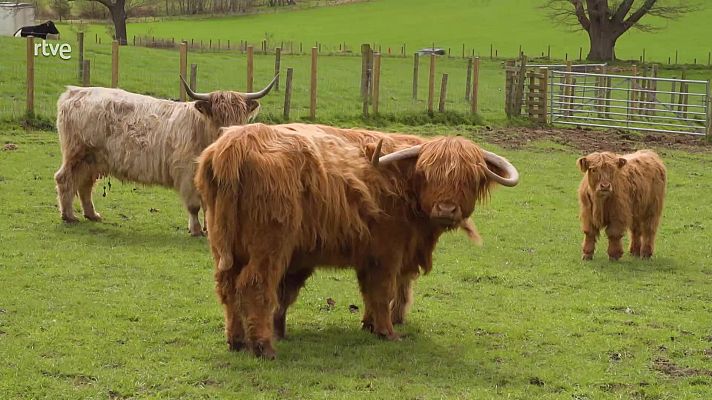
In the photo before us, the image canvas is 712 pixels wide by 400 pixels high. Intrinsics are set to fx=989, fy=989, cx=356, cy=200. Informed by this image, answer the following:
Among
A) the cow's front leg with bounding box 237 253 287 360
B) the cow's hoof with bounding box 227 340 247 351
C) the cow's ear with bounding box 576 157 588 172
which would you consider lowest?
the cow's hoof with bounding box 227 340 247 351

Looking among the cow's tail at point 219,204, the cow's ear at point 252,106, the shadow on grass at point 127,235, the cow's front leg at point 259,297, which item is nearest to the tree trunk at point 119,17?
the shadow on grass at point 127,235

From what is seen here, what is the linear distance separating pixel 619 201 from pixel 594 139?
11.8 metres

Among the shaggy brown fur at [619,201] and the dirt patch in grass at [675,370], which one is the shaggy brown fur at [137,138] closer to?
the shaggy brown fur at [619,201]

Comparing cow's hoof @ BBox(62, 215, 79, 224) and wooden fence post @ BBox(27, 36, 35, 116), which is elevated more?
wooden fence post @ BBox(27, 36, 35, 116)

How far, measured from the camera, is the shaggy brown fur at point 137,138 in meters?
11.5

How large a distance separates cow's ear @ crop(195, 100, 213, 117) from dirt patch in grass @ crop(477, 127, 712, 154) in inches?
399

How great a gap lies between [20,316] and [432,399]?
3.36 metres

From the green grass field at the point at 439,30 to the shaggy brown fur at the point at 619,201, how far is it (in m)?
44.1

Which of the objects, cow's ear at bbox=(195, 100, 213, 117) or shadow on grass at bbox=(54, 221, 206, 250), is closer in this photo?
shadow on grass at bbox=(54, 221, 206, 250)

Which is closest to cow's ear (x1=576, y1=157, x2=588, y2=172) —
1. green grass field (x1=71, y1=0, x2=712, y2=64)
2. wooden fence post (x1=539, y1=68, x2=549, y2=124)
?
wooden fence post (x1=539, y1=68, x2=549, y2=124)

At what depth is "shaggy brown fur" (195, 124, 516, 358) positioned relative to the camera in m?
6.48

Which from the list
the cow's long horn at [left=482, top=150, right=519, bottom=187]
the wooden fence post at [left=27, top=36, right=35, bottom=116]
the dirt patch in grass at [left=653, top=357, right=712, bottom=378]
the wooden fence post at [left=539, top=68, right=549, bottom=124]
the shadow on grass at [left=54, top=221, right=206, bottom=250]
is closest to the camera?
the dirt patch in grass at [left=653, top=357, right=712, bottom=378]

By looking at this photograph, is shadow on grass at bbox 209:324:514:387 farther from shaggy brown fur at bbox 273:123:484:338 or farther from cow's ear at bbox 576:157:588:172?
cow's ear at bbox 576:157:588:172

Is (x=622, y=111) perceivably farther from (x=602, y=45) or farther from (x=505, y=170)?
(x=505, y=170)
